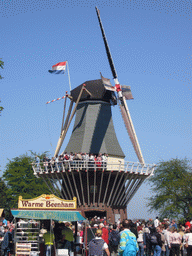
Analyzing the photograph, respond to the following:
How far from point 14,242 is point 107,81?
70.6 ft

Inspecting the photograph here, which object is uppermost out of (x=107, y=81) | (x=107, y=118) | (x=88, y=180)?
(x=107, y=81)

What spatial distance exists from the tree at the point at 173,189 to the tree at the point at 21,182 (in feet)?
45.1

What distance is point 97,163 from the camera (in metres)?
29.7

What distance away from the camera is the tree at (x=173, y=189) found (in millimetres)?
45031

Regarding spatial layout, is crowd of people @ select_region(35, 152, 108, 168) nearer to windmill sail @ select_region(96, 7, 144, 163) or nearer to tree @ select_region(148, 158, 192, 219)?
windmill sail @ select_region(96, 7, 144, 163)

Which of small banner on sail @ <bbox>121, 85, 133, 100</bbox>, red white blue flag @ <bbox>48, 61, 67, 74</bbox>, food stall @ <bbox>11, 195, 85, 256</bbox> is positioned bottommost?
food stall @ <bbox>11, 195, 85, 256</bbox>

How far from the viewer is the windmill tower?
3025cm

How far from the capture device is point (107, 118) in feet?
116

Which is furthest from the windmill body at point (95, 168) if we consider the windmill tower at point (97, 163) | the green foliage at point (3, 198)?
Result: the green foliage at point (3, 198)

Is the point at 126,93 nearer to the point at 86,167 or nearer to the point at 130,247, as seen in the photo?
the point at 86,167

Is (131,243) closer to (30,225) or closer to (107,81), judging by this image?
(30,225)

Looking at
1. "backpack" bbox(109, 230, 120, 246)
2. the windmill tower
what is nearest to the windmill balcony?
the windmill tower

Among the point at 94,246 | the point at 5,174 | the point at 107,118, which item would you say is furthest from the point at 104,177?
the point at 5,174

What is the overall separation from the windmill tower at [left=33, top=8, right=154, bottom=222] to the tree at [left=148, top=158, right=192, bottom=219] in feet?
41.7
